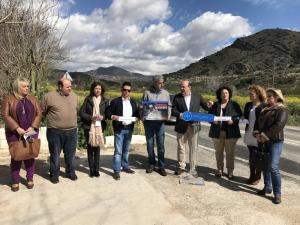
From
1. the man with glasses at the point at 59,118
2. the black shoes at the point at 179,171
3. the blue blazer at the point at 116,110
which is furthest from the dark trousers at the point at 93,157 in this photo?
the black shoes at the point at 179,171

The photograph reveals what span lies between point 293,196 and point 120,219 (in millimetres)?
3010

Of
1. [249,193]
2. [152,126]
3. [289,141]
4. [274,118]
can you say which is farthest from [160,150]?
[289,141]

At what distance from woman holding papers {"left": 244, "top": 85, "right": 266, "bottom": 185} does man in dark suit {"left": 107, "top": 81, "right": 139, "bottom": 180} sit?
2088mm

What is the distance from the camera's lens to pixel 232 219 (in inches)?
211

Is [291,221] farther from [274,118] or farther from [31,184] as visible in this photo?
[31,184]

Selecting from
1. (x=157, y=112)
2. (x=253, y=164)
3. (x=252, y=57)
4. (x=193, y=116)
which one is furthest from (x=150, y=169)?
(x=252, y=57)

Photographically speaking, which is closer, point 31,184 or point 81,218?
point 81,218

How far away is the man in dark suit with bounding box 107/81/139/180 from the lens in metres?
7.37

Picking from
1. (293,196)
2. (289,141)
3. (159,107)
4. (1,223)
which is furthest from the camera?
(289,141)

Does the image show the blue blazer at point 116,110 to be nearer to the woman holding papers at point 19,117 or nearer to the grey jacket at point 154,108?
the grey jacket at point 154,108

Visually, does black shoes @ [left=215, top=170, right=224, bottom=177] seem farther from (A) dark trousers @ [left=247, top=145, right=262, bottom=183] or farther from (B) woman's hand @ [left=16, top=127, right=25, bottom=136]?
(B) woman's hand @ [left=16, top=127, right=25, bottom=136]

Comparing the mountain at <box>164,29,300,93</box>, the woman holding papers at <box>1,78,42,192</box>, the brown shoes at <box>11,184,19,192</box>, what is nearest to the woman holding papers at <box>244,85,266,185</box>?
the woman holding papers at <box>1,78,42,192</box>

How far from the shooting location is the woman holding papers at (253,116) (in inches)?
270

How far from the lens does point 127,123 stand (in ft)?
24.3
